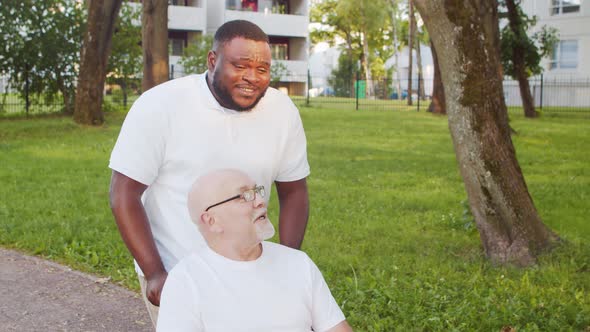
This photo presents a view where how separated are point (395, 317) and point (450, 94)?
7.21 ft

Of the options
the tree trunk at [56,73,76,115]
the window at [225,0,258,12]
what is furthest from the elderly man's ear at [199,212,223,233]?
the window at [225,0,258,12]

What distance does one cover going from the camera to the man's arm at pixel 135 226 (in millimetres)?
2814

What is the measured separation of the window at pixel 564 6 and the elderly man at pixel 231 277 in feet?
134

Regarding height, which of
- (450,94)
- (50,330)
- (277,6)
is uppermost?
(277,6)

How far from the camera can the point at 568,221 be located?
8.53 m

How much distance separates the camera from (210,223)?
2416 millimetres

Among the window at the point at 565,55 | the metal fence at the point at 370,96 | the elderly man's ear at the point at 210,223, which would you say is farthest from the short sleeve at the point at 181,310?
the window at the point at 565,55

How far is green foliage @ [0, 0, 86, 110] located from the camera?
72.6 feet

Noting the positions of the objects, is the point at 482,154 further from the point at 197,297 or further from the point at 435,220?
the point at 197,297

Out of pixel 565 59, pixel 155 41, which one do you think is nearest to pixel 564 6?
pixel 565 59

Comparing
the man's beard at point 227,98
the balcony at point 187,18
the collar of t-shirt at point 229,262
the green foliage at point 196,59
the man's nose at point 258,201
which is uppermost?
the balcony at point 187,18

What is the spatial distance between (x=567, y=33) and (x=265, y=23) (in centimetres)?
1654

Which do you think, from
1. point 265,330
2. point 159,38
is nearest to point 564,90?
point 159,38

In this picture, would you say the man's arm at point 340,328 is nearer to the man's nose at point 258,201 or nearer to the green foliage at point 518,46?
the man's nose at point 258,201
